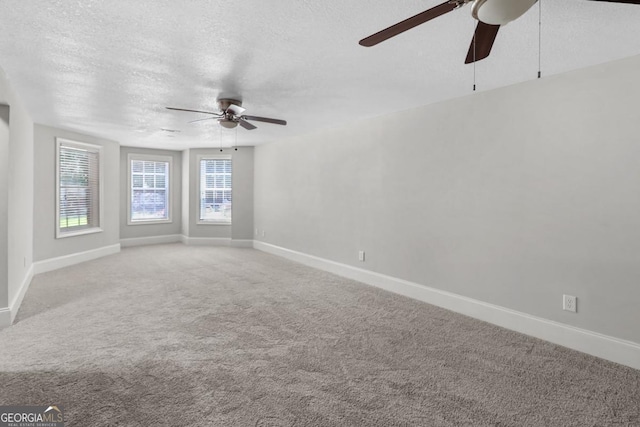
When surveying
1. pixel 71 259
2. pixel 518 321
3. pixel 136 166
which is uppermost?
pixel 136 166

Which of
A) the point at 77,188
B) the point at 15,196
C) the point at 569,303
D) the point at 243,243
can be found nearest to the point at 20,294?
the point at 15,196

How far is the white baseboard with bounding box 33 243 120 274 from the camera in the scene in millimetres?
5250

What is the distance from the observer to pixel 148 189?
8.09 metres

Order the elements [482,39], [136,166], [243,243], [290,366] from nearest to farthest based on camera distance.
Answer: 1. [482,39]
2. [290,366]
3. [243,243]
4. [136,166]

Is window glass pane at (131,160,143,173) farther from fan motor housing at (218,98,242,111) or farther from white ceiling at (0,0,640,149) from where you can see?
fan motor housing at (218,98,242,111)

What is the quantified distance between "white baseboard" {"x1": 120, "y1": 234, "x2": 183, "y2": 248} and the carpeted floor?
372cm

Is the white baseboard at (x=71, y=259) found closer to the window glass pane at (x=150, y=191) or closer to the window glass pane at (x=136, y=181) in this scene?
the window glass pane at (x=150, y=191)

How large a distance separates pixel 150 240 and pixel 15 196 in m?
4.50

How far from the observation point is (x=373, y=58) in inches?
104

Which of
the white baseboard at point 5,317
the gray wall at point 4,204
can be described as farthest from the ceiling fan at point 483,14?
the white baseboard at point 5,317

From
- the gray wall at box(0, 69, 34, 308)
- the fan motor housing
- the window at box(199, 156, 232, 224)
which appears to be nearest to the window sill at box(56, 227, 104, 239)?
the gray wall at box(0, 69, 34, 308)

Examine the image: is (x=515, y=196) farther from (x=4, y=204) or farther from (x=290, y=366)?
(x=4, y=204)

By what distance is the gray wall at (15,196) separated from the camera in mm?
Result: 3257

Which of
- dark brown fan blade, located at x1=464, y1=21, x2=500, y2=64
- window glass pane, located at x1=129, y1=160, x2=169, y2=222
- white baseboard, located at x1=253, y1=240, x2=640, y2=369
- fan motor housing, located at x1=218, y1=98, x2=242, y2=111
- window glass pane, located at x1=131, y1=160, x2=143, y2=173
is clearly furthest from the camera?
window glass pane, located at x1=129, y1=160, x2=169, y2=222
